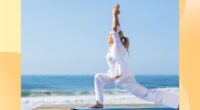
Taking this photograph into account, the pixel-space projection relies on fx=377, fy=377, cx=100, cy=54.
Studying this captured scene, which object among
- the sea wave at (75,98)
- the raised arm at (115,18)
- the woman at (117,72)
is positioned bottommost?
the sea wave at (75,98)

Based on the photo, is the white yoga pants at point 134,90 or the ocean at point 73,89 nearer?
the ocean at point 73,89

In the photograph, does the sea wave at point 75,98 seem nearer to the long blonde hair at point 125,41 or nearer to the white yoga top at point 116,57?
the white yoga top at point 116,57

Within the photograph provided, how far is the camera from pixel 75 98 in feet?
13.5

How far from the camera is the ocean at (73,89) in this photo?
399cm

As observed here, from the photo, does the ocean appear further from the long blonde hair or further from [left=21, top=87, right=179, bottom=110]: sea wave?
the long blonde hair

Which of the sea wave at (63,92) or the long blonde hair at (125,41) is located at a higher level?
the long blonde hair at (125,41)

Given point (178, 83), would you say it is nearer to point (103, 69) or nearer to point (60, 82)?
point (103, 69)

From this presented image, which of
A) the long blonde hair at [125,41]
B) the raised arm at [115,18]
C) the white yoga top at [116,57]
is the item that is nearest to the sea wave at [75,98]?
the white yoga top at [116,57]

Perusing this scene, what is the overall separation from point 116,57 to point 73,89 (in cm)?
58

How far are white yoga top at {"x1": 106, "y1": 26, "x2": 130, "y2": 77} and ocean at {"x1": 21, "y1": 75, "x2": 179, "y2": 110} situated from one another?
0.19m

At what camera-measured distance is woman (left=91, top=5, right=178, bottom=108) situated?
4090 millimetres

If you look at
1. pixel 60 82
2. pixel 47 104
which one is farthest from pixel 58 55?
pixel 47 104

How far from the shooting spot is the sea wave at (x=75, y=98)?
13.2ft

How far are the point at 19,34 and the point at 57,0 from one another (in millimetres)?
560
